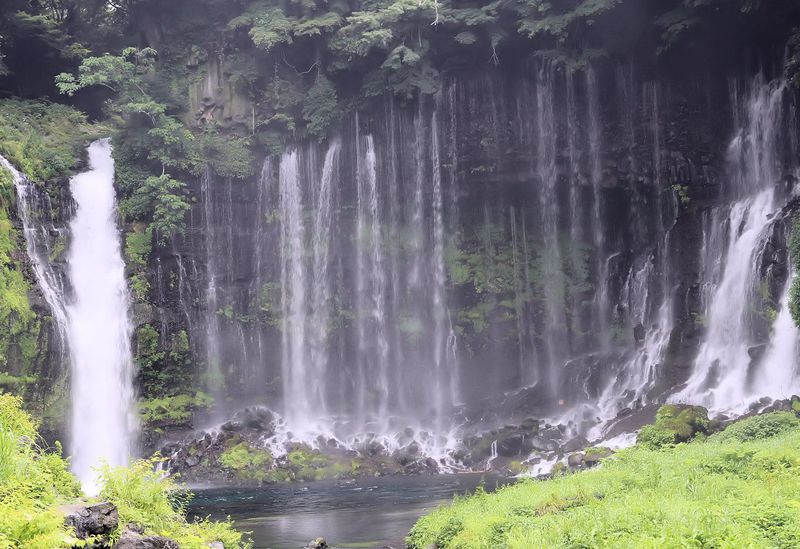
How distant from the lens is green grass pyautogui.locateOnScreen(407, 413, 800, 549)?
24.5 feet

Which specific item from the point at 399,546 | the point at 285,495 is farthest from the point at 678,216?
the point at 399,546

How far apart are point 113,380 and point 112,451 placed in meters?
2.46

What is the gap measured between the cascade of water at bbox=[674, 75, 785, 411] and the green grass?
8453 mm

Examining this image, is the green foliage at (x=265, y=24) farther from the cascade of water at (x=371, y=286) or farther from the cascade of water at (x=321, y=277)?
the cascade of water at (x=371, y=286)

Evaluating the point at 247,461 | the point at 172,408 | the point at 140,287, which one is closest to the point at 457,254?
the point at 247,461

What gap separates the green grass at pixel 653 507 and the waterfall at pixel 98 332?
55.4ft

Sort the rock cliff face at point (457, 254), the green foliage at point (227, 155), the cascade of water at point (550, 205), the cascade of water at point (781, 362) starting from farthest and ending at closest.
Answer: the green foliage at point (227, 155) < the cascade of water at point (550, 205) < the rock cliff face at point (457, 254) < the cascade of water at point (781, 362)

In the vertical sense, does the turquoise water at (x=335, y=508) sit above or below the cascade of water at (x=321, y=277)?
below

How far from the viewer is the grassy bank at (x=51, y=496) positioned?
6.41 m

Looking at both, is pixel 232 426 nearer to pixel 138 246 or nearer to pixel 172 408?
pixel 172 408

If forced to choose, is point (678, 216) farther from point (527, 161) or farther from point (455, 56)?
point (455, 56)

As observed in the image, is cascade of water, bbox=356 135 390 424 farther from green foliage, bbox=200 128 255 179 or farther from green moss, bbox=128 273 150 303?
green moss, bbox=128 273 150 303

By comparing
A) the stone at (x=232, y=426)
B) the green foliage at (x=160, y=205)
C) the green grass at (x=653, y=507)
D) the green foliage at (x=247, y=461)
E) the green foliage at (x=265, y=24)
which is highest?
the green foliage at (x=265, y=24)

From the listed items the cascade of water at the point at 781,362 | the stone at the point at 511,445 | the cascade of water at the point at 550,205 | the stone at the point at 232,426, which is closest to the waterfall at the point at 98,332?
the stone at the point at 232,426
